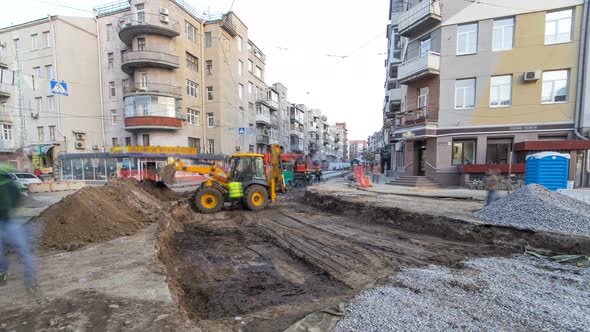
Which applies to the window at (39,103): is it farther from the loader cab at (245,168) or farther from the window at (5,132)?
the loader cab at (245,168)

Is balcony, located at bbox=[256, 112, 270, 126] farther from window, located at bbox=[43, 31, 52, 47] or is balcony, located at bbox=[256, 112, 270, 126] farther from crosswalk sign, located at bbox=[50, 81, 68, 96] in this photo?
crosswalk sign, located at bbox=[50, 81, 68, 96]

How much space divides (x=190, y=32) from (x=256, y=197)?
27.0 m

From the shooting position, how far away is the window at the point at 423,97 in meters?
18.4

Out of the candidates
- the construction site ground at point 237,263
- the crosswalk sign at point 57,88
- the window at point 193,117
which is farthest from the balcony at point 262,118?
the construction site ground at point 237,263

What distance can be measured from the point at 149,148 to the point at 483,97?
28445 mm

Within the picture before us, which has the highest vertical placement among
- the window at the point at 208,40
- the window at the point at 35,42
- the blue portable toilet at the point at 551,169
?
the window at the point at 208,40

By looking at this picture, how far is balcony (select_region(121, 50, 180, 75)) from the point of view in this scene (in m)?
25.6

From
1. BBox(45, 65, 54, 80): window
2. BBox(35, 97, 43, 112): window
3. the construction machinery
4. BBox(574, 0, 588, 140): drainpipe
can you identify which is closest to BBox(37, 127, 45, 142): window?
BBox(35, 97, 43, 112): window

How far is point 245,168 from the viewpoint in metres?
11.2

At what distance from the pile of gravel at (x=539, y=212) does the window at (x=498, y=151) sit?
973 cm

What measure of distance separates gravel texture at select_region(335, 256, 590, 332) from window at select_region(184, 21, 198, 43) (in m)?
32.9

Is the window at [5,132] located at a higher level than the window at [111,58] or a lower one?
lower

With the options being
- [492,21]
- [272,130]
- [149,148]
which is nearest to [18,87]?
[149,148]

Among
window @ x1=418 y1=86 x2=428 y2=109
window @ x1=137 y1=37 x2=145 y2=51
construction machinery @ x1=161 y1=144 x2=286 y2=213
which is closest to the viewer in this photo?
construction machinery @ x1=161 y1=144 x2=286 y2=213
